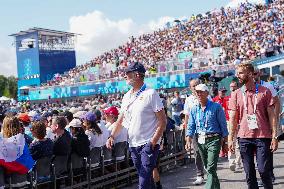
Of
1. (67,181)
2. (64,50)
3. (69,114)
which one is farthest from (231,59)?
(64,50)

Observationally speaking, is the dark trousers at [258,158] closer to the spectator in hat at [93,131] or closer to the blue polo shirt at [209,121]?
the blue polo shirt at [209,121]

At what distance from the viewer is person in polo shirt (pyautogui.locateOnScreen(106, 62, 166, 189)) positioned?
17.5 ft

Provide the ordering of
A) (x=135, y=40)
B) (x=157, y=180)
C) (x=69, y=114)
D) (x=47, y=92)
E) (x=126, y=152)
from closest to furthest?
(x=157, y=180) < (x=126, y=152) < (x=69, y=114) < (x=47, y=92) < (x=135, y=40)

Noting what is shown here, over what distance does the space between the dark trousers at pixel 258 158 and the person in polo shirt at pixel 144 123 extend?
1010mm

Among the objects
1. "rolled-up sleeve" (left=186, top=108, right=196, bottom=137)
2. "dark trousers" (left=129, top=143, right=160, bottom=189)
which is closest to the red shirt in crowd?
"dark trousers" (left=129, top=143, right=160, bottom=189)

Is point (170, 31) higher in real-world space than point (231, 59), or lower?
higher

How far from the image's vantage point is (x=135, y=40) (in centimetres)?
5175

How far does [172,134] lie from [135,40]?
42167 mm

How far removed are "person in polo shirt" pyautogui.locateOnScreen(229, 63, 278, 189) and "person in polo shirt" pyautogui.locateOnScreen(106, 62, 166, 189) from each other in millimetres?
925

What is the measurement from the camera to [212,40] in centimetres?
3728

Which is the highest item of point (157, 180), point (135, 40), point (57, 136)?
point (135, 40)

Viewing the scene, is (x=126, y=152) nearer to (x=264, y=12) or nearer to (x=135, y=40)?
(x=264, y=12)

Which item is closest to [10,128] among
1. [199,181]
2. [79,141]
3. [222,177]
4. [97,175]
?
[79,141]

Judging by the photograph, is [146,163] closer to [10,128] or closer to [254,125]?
[254,125]
